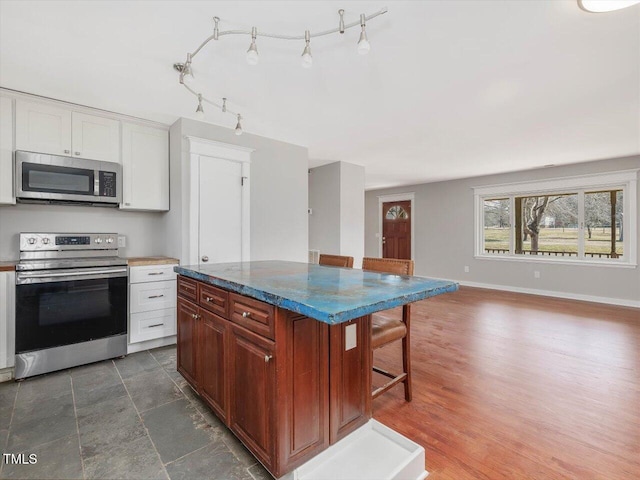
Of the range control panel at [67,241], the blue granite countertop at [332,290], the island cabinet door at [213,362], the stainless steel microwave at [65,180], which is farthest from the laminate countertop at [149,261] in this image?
the island cabinet door at [213,362]

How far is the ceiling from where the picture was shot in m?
1.66

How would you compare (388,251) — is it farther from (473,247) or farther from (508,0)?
(508,0)

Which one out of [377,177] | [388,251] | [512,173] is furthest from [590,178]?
[388,251]

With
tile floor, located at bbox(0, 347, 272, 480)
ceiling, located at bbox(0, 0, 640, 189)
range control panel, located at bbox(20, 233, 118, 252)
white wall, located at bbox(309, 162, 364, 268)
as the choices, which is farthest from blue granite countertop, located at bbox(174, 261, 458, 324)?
white wall, located at bbox(309, 162, 364, 268)

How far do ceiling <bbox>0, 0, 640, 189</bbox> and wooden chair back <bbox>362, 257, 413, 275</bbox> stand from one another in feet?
4.61

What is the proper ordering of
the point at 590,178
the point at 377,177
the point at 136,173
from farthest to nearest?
the point at 377,177, the point at 590,178, the point at 136,173

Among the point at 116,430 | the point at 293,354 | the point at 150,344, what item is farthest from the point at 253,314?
the point at 150,344

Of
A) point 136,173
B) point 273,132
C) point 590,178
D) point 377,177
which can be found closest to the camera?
point 136,173

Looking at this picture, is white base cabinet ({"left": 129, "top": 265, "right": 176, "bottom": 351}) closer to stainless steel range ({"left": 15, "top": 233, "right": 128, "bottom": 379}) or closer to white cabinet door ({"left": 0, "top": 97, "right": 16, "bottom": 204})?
stainless steel range ({"left": 15, "top": 233, "right": 128, "bottom": 379})

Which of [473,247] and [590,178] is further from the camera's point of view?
[473,247]

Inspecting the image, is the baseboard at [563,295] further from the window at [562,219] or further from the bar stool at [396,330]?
the bar stool at [396,330]

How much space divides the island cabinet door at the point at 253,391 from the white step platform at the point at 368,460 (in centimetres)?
19

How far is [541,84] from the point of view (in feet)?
7.84

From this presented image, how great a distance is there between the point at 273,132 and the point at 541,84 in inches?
102
